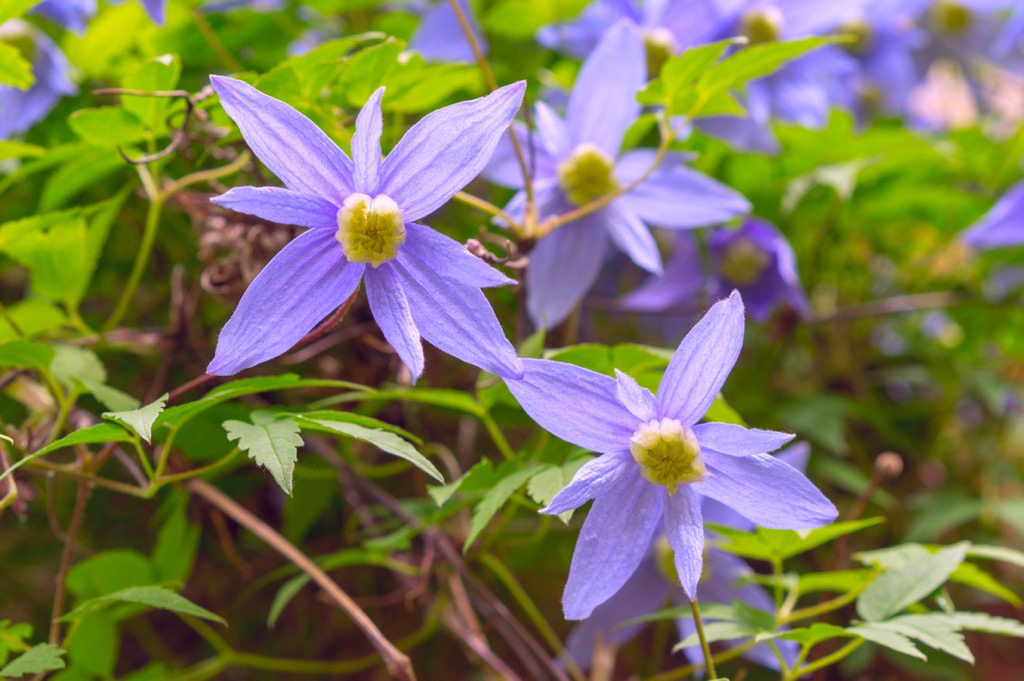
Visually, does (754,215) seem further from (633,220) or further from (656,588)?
(656,588)

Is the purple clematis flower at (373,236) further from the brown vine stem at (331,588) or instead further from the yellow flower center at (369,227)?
the brown vine stem at (331,588)

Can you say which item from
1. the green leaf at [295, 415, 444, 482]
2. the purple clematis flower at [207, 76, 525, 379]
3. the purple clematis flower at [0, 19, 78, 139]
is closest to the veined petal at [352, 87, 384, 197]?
the purple clematis flower at [207, 76, 525, 379]

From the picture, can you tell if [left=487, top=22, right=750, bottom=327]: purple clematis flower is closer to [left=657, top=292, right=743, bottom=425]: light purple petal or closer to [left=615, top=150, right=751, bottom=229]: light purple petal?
[left=615, top=150, right=751, bottom=229]: light purple petal

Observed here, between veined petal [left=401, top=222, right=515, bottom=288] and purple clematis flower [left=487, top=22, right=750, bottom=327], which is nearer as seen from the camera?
veined petal [left=401, top=222, right=515, bottom=288]

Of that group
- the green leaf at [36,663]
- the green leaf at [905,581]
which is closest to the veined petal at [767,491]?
the green leaf at [905,581]

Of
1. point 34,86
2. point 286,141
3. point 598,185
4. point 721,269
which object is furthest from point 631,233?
point 34,86

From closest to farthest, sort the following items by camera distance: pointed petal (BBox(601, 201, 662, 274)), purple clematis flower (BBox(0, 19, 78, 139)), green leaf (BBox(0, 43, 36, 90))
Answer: green leaf (BBox(0, 43, 36, 90)), pointed petal (BBox(601, 201, 662, 274)), purple clematis flower (BBox(0, 19, 78, 139))
